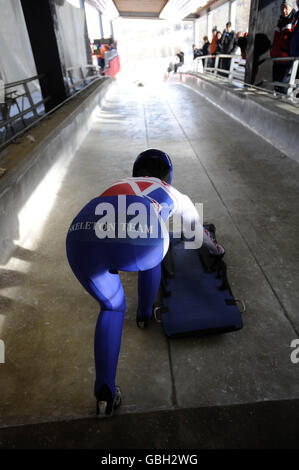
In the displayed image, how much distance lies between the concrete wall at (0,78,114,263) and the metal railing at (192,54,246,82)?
6692mm

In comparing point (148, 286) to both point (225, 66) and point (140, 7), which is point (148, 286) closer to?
point (225, 66)

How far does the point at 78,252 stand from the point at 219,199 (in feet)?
9.77

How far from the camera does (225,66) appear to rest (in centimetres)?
1358

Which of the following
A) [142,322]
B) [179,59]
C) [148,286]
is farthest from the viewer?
[179,59]

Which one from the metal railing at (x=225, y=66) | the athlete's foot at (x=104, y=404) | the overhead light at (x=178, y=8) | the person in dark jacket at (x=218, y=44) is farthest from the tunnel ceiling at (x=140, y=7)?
the athlete's foot at (x=104, y=404)

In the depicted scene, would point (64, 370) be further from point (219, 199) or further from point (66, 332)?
point (219, 199)

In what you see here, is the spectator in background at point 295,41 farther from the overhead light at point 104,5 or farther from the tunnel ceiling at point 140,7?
the tunnel ceiling at point 140,7

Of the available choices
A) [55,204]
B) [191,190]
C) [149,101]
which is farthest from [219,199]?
[149,101]

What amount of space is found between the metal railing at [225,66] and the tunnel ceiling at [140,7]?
859cm

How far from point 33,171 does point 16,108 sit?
12.1 ft

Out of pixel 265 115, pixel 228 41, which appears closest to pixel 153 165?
pixel 265 115

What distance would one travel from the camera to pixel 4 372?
78.3 inches

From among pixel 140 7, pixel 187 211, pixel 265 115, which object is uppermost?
pixel 140 7

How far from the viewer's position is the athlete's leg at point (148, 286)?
6.73 ft
